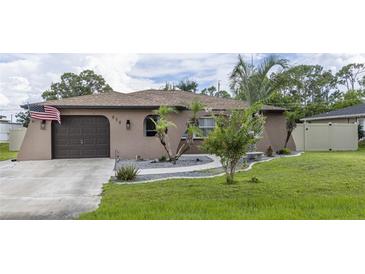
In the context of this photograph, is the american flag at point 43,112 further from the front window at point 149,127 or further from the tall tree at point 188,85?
the tall tree at point 188,85

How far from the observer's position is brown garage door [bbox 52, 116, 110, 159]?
578 inches

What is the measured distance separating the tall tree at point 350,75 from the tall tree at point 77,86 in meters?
24.3

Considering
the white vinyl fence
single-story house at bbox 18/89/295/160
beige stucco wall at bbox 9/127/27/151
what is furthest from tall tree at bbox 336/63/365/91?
beige stucco wall at bbox 9/127/27/151

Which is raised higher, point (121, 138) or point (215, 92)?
point (215, 92)

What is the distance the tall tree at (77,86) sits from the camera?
28.8 meters

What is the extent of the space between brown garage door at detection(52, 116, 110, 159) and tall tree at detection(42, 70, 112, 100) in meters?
14.5

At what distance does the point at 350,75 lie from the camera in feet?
104

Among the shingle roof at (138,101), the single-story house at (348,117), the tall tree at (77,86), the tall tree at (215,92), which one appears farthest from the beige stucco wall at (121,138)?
the tall tree at (215,92)

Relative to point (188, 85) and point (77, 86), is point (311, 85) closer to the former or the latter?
point (188, 85)

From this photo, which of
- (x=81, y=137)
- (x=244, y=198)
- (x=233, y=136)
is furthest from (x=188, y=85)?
(x=244, y=198)

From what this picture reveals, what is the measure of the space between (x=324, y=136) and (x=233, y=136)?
13.3 meters
